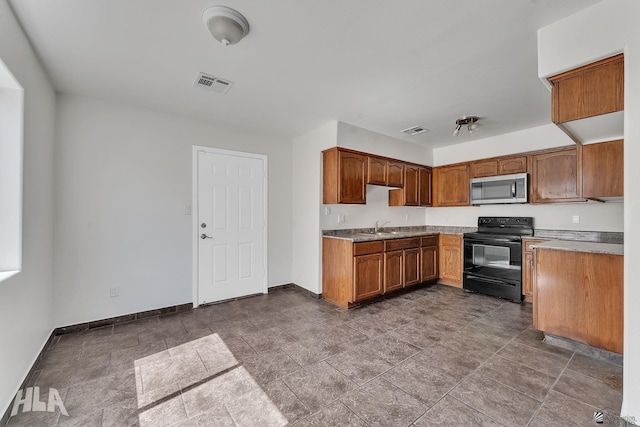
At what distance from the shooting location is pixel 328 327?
304 cm

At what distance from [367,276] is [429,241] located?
161cm

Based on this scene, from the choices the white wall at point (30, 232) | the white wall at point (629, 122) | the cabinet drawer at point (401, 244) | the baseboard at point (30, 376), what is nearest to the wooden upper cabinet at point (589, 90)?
the white wall at point (629, 122)

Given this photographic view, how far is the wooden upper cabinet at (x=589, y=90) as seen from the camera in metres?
1.73

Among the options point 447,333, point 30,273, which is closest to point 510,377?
point 447,333

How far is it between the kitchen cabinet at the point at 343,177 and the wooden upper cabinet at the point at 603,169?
2419mm

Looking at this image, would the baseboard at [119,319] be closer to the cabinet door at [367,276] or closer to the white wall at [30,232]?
the white wall at [30,232]

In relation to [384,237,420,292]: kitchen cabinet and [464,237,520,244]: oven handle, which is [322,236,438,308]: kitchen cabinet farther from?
[464,237,520,244]: oven handle

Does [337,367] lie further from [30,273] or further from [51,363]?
[30,273]

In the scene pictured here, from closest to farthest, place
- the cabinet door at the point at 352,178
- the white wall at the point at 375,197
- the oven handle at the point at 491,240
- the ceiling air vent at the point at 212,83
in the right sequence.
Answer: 1. the ceiling air vent at the point at 212,83
2. the cabinet door at the point at 352,178
3. the oven handle at the point at 491,240
4. the white wall at the point at 375,197

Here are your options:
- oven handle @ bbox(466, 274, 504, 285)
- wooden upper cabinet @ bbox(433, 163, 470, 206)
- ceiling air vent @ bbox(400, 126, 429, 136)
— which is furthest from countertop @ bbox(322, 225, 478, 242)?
ceiling air vent @ bbox(400, 126, 429, 136)

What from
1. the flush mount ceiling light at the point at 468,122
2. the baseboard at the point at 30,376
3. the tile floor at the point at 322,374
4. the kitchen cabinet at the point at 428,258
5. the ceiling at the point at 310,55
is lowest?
the tile floor at the point at 322,374

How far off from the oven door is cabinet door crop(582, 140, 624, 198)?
1.49 meters

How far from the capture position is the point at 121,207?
10.4ft

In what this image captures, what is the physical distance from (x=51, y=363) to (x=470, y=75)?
4518mm
